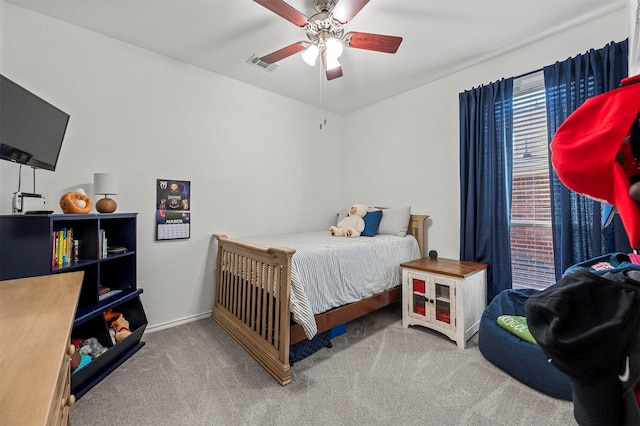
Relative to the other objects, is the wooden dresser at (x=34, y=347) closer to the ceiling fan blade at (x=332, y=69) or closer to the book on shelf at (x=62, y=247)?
the book on shelf at (x=62, y=247)

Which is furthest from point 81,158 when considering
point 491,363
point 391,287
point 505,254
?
point 505,254

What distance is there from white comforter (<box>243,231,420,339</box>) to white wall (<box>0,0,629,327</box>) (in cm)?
71

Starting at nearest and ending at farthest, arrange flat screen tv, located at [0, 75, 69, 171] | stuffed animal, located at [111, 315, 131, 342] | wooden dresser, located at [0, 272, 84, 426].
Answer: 1. wooden dresser, located at [0, 272, 84, 426]
2. flat screen tv, located at [0, 75, 69, 171]
3. stuffed animal, located at [111, 315, 131, 342]

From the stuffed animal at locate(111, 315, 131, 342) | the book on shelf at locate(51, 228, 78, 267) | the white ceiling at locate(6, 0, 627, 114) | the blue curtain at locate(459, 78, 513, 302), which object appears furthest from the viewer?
the blue curtain at locate(459, 78, 513, 302)

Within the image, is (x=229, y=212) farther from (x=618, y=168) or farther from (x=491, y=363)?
(x=618, y=168)

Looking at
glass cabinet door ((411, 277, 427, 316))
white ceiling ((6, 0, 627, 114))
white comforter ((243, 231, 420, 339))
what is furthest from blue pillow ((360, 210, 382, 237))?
white ceiling ((6, 0, 627, 114))

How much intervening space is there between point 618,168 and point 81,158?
3077 millimetres

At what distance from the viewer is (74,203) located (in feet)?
6.14

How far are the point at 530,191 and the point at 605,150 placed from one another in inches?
84.9

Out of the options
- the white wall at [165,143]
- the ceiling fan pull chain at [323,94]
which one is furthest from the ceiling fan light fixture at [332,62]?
the white wall at [165,143]

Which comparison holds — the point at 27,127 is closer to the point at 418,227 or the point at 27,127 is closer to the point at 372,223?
the point at 372,223

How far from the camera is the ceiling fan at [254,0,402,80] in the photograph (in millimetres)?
1615

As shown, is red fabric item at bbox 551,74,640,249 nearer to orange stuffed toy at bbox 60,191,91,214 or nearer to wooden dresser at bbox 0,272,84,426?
wooden dresser at bbox 0,272,84,426

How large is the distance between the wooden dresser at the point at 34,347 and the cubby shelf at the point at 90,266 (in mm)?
543
